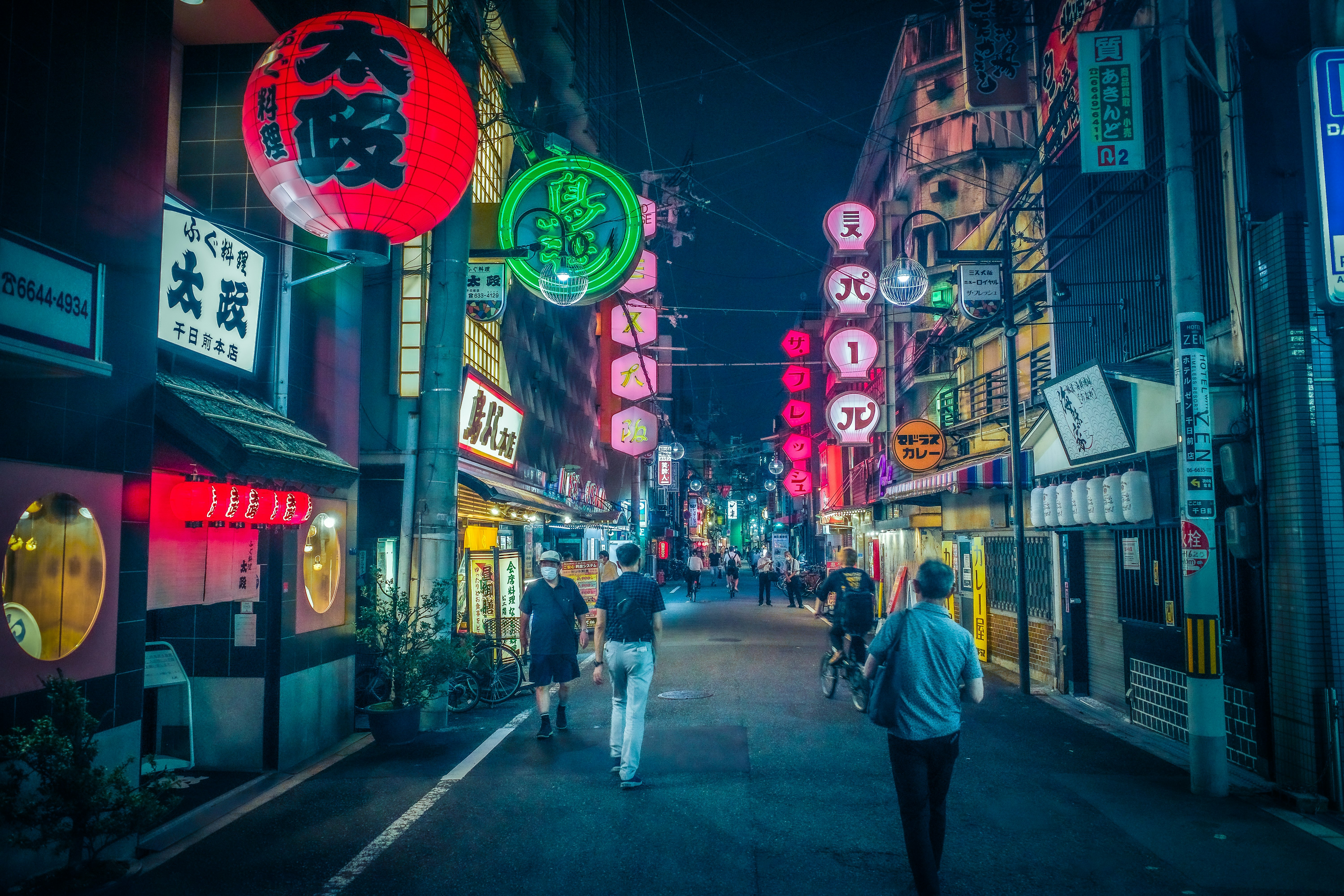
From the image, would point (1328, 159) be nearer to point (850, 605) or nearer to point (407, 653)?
point (850, 605)

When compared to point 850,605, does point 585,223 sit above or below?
above

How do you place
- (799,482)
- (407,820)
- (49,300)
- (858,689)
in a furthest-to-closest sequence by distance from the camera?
(799,482) < (858,689) < (407,820) < (49,300)

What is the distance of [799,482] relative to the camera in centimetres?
4506

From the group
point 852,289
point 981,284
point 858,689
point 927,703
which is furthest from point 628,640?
point 852,289

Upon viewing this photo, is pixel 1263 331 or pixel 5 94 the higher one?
pixel 5 94

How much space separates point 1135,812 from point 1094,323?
25.4 feet

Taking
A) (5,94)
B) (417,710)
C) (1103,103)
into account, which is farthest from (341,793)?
(1103,103)

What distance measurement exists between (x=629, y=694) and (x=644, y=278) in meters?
25.6

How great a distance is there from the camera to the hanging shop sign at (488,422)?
15312 millimetres

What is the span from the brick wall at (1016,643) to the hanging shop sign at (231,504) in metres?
11.1

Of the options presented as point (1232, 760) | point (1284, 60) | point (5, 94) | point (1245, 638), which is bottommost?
point (1232, 760)

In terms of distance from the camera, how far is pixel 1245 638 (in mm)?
8570

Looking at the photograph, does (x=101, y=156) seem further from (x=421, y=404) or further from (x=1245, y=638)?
(x=1245, y=638)

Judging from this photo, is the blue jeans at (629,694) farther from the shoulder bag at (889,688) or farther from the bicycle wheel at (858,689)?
the bicycle wheel at (858,689)
